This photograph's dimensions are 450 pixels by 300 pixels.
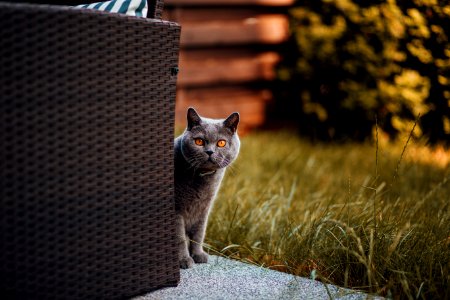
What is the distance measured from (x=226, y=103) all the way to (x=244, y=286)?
2.73 meters

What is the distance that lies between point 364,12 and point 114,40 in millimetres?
2492

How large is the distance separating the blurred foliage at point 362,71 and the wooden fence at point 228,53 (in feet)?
0.62

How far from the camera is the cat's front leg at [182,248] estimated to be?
1.66 meters

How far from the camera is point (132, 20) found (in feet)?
4.29

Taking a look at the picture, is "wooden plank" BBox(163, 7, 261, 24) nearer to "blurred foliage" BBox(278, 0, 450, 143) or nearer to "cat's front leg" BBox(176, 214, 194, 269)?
"blurred foliage" BBox(278, 0, 450, 143)

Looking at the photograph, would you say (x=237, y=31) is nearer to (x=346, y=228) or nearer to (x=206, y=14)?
(x=206, y=14)

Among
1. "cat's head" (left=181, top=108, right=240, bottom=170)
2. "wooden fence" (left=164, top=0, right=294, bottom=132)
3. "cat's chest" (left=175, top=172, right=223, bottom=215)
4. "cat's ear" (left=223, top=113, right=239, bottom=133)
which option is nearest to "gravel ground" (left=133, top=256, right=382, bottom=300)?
"cat's chest" (left=175, top=172, right=223, bottom=215)

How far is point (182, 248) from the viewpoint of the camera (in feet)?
5.55

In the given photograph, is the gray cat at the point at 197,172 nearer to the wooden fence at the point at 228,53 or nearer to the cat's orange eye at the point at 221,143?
the cat's orange eye at the point at 221,143

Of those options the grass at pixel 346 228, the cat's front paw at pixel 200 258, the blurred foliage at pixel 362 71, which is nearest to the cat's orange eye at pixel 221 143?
the grass at pixel 346 228

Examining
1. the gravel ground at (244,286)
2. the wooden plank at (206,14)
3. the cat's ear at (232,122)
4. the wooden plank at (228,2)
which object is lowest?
the gravel ground at (244,286)

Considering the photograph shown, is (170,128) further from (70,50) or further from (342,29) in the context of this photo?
(342,29)

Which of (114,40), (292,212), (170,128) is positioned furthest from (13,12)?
(292,212)

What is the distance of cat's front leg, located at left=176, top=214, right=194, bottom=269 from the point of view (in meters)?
1.66
